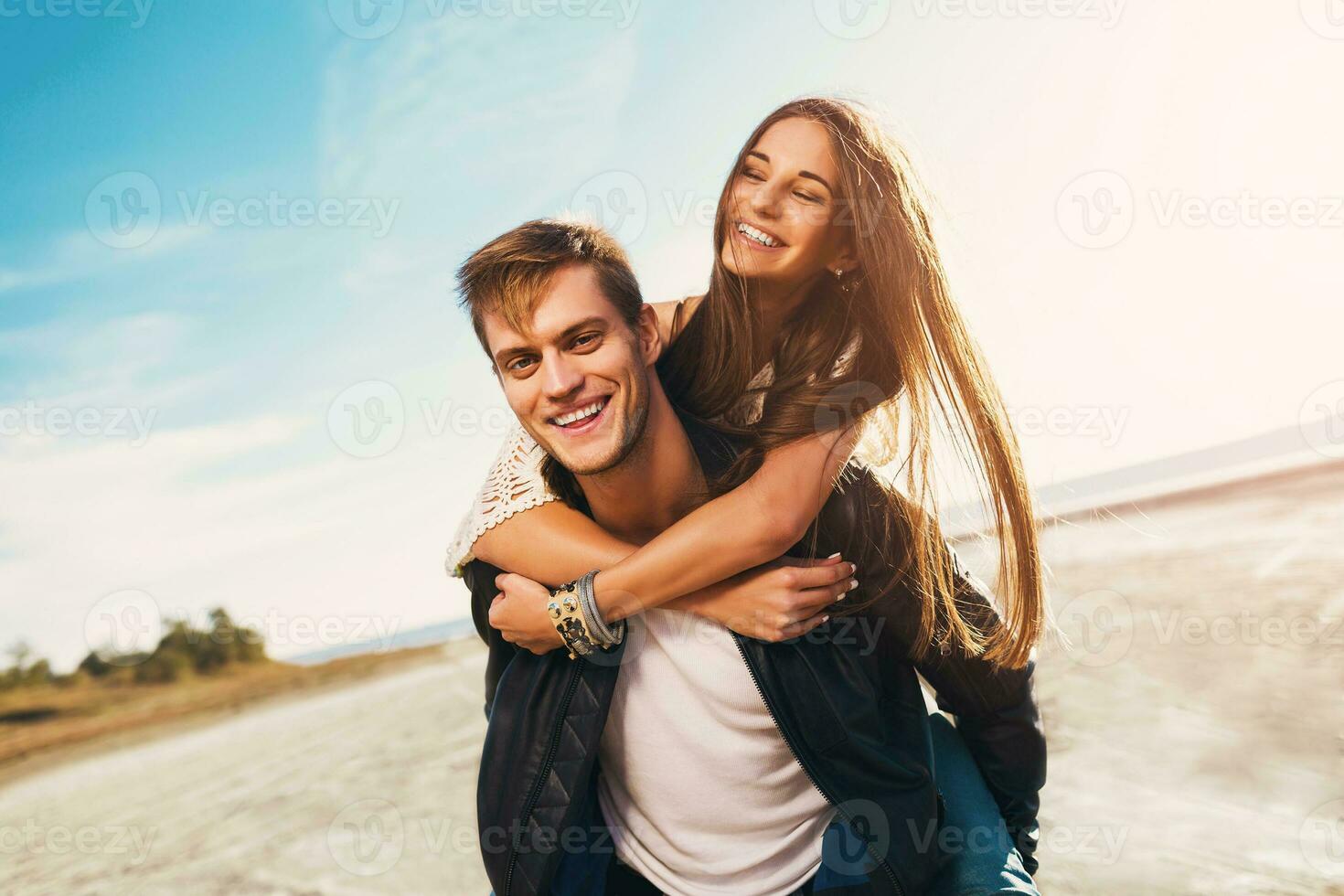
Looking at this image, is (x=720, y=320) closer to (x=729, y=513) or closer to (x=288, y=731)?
(x=729, y=513)

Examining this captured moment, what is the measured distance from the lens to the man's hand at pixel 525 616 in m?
1.94

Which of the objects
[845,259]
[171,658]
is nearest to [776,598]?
[845,259]

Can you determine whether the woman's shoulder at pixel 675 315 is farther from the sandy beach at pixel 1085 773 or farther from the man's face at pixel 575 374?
the sandy beach at pixel 1085 773

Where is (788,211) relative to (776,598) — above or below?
above

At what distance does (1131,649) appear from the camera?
663 cm

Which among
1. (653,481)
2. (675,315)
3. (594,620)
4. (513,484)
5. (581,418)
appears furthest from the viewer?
(675,315)

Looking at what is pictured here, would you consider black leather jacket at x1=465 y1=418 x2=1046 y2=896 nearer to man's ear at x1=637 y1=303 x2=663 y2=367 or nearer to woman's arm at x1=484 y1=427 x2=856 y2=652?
woman's arm at x1=484 y1=427 x2=856 y2=652

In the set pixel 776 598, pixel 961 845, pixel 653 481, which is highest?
pixel 653 481

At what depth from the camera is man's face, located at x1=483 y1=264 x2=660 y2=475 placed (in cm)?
193

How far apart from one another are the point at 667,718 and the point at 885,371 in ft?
3.33

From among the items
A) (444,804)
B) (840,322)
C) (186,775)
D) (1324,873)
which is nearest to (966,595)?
(840,322)

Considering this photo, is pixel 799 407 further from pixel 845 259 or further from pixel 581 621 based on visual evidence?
pixel 581 621

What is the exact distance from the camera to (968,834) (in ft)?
6.63

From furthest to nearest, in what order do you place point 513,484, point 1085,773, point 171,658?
point 171,658
point 1085,773
point 513,484
